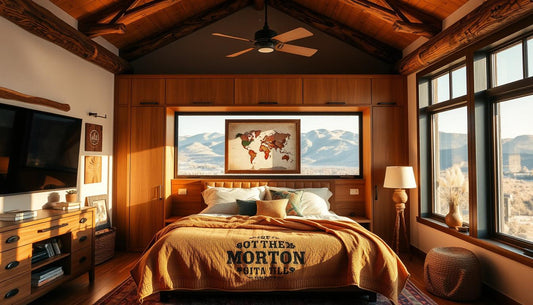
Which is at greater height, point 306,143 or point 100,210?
point 306,143

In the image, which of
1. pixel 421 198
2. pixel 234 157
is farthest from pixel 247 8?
pixel 421 198

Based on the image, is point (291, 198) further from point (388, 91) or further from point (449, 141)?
point (388, 91)

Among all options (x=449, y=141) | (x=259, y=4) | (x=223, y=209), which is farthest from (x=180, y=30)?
(x=449, y=141)

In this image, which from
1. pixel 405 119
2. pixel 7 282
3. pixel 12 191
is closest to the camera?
pixel 7 282

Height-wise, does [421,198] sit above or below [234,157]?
below

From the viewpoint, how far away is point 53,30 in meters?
3.41

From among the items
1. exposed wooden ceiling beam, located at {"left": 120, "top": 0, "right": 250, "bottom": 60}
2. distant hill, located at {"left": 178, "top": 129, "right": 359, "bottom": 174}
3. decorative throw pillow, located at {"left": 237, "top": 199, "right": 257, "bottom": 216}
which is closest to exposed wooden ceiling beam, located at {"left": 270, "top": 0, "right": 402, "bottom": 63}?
exposed wooden ceiling beam, located at {"left": 120, "top": 0, "right": 250, "bottom": 60}

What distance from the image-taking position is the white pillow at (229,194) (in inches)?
176

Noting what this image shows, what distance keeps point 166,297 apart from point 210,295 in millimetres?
411

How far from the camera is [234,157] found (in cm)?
528

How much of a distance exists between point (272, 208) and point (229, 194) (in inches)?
33.4

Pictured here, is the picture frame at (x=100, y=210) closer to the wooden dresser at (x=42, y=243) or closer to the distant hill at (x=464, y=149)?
the wooden dresser at (x=42, y=243)

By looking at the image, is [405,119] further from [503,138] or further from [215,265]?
[215,265]

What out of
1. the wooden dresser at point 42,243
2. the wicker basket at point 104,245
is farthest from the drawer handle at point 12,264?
the wicker basket at point 104,245
